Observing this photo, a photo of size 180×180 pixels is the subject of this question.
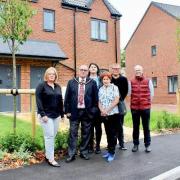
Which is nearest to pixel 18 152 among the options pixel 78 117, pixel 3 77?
pixel 78 117

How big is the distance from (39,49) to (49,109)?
12.5 metres

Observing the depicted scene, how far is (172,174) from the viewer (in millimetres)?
7148

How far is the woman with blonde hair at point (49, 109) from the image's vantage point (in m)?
8.04

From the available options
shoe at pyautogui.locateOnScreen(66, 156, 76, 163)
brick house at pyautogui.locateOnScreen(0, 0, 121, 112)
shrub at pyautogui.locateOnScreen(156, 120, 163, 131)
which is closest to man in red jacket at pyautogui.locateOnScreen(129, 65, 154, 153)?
shoe at pyautogui.locateOnScreen(66, 156, 76, 163)

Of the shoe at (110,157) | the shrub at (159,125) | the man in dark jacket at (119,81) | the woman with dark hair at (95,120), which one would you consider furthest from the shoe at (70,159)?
the shrub at (159,125)

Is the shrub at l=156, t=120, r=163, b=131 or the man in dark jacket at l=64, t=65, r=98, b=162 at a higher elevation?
the man in dark jacket at l=64, t=65, r=98, b=162

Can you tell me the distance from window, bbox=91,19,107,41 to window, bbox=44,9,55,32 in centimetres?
266

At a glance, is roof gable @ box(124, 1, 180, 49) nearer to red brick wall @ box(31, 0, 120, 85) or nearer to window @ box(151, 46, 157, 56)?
window @ box(151, 46, 157, 56)

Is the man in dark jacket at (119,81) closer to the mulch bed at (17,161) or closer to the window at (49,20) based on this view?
the mulch bed at (17,161)

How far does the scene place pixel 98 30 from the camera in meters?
24.1

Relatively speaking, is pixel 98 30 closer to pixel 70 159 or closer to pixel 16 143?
pixel 16 143

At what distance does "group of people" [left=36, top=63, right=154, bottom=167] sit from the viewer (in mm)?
8125

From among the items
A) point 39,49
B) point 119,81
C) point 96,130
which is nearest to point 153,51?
point 39,49

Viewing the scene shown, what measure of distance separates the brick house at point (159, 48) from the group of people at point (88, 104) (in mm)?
25096
